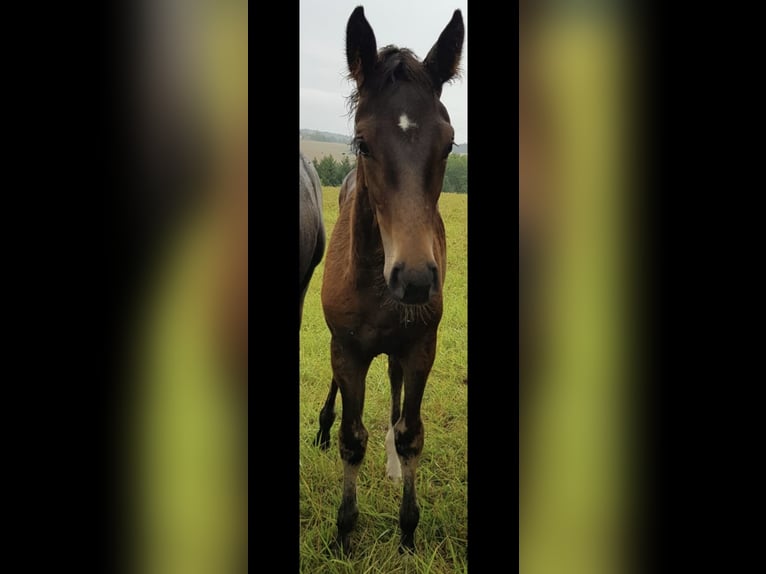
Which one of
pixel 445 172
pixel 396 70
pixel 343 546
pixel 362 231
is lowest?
pixel 343 546

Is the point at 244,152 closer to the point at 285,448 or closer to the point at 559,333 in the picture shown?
the point at 285,448

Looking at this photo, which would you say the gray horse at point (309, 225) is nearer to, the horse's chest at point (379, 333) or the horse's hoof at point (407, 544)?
the horse's chest at point (379, 333)

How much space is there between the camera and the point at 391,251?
4.35 feet

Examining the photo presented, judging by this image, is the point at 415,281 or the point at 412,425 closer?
the point at 415,281

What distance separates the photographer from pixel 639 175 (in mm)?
1326

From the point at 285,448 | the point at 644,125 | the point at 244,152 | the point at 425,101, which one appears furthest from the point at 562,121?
the point at 285,448

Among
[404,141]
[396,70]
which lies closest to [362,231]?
[404,141]

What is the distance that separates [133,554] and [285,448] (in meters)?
0.38

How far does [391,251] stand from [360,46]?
1.48 feet

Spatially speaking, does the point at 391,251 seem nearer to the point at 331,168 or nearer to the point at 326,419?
the point at 331,168

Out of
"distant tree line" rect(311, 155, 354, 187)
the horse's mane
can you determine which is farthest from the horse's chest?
the horse's mane

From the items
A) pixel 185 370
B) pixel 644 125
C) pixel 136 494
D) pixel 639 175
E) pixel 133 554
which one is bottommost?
pixel 133 554

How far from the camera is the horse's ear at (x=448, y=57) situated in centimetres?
135

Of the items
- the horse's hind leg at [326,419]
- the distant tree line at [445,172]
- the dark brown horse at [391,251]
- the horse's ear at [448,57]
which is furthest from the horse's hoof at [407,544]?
the horse's ear at [448,57]
